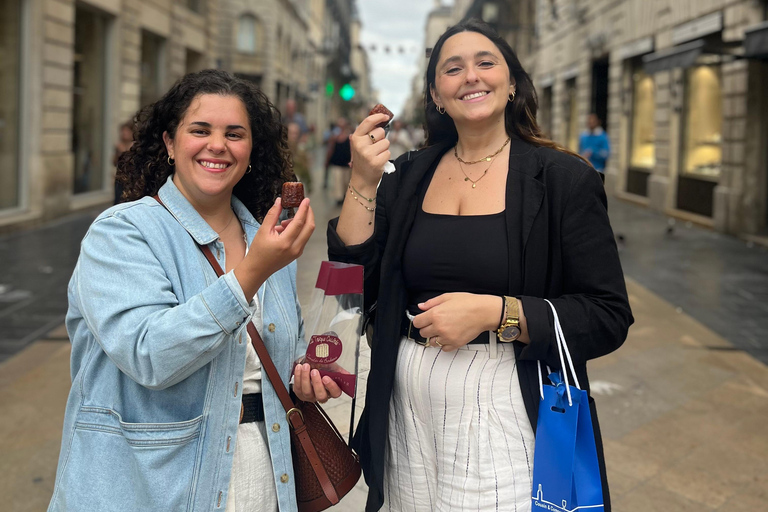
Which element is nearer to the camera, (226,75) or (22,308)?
(226,75)

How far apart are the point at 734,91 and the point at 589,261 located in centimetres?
1149

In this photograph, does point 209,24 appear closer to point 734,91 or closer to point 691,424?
point 734,91

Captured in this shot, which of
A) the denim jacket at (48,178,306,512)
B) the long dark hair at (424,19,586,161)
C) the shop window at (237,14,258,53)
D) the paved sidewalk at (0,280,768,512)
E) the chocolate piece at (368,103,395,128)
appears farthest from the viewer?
the shop window at (237,14,258,53)

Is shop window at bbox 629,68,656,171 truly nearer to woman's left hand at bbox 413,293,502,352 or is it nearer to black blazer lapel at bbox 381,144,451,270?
black blazer lapel at bbox 381,144,451,270

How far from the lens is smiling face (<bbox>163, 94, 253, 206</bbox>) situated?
1.80m

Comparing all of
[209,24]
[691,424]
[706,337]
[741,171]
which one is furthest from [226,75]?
[209,24]

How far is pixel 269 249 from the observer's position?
5.12 ft

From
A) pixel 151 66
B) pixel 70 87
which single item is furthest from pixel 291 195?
pixel 151 66

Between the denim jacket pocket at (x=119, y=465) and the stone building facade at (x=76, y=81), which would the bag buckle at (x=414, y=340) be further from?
the stone building facade at (x=76, y=81)

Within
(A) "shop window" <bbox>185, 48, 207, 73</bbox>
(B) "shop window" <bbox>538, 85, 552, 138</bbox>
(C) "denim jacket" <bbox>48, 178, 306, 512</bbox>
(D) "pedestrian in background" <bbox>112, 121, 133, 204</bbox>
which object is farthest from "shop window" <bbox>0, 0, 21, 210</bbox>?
(B) "shop window" <bbox>538, 85, 552, 138</bbox>

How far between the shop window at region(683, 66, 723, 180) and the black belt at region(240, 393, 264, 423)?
12265mm

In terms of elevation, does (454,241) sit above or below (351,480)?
above

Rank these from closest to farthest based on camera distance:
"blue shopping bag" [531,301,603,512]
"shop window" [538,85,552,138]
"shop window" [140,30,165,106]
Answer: "blue shopping bag" [531,301,603,512] → "shop window" [140,30,165,106] → "shop window" [538,85,552,138]

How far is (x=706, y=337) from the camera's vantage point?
236 inches
